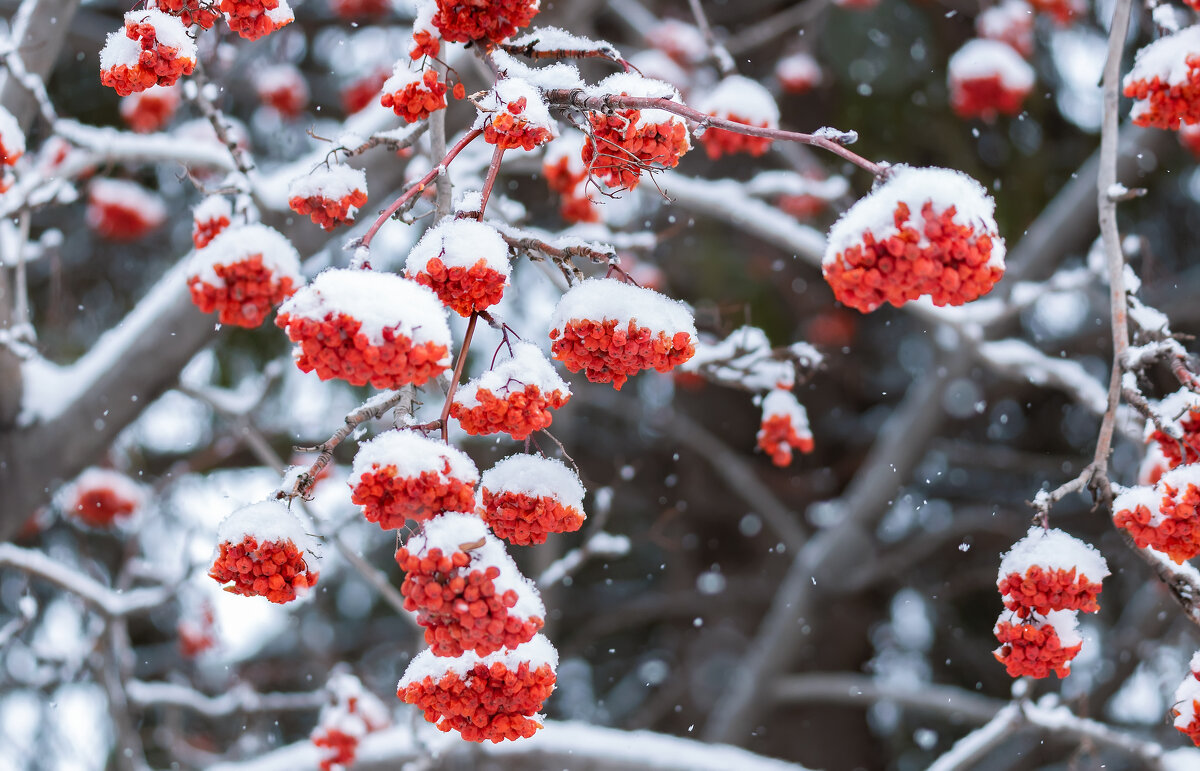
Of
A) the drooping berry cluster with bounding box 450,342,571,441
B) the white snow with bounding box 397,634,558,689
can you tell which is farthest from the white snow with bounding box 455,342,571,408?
the white snow with bounding box 397,634,558,689

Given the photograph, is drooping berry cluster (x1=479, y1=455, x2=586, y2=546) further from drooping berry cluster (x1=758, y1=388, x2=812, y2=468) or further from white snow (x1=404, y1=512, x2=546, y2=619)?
drooping berry cluster (x1=758, y1=388, x2=812, y2=468)

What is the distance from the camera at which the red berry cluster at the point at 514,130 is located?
1.26 m

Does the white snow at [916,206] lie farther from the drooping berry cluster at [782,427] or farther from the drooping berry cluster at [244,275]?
the drooping berry cluster at [782,427]

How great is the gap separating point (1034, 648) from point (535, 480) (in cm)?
85

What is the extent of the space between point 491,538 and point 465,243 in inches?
14.4

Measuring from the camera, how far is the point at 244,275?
5.38 ft

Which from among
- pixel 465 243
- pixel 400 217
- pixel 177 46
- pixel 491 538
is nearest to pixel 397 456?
pixel 491 538

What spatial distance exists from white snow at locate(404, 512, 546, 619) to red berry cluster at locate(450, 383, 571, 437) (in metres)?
0.14

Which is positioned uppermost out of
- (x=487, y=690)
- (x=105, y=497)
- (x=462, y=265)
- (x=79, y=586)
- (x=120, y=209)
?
(x=462, y=265)

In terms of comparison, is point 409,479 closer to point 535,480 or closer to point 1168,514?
point 535,480

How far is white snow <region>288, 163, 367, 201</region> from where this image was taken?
1.56 m

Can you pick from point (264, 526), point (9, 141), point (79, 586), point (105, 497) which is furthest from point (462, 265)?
point (105, 497)

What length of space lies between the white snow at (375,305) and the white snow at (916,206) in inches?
19.2

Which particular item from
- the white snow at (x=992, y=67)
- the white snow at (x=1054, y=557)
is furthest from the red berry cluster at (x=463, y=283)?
the white snow at (x=992, y=67)
